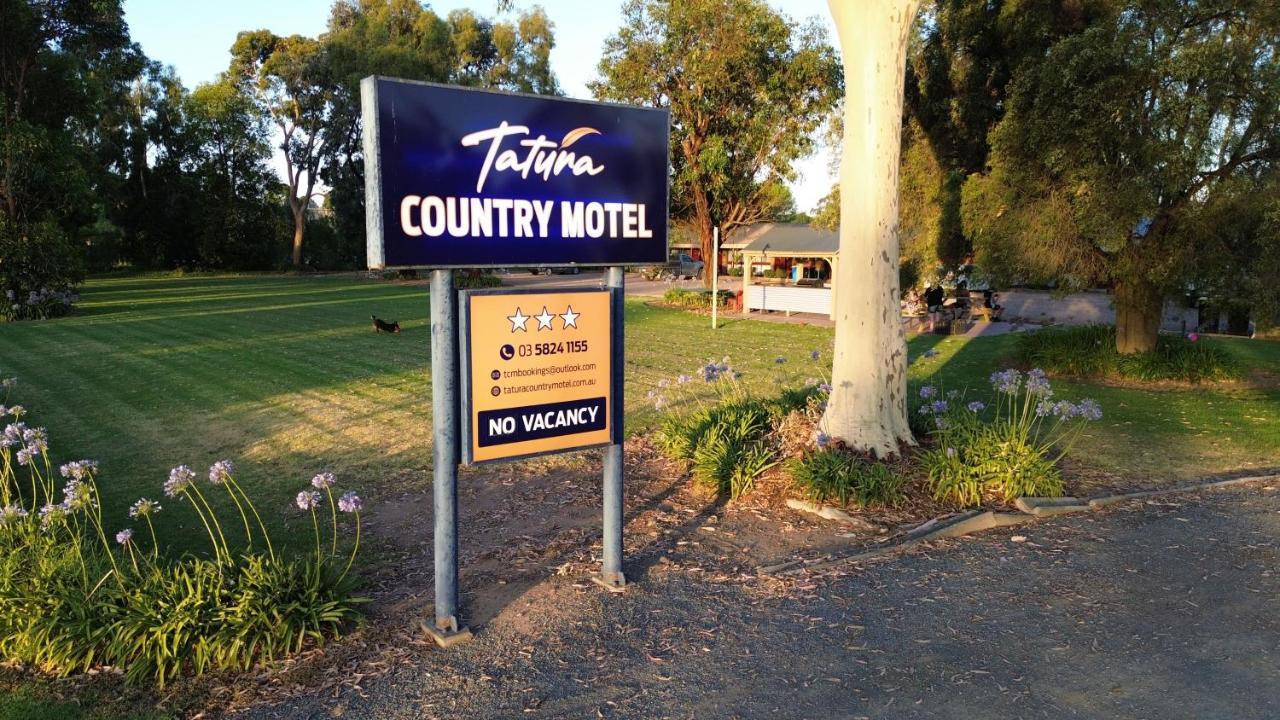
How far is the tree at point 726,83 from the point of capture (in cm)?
2444

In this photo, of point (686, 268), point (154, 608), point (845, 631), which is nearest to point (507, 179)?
point (154, 608)

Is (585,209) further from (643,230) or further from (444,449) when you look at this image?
(444,449)

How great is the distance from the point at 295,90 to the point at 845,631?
53.1m

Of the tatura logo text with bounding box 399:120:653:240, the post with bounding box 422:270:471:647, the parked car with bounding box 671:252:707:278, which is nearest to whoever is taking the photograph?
the tatura logo text with bounding box 399:120:653:240

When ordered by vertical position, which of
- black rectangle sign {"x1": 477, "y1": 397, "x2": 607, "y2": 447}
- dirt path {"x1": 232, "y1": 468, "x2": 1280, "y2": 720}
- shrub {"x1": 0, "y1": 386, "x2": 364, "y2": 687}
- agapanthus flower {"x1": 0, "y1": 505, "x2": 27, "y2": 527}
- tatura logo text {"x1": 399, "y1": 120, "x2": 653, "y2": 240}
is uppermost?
tatura logo text {"x1": 399, "y1": 120, "x2": 653, "y2": 240}

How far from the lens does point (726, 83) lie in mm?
25000

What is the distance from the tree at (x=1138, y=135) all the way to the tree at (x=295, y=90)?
45.8 metres

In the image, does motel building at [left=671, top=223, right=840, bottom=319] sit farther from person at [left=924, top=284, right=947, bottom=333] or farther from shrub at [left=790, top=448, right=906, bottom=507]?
shrub at [left=790, top=448, right=906, bottom=507]

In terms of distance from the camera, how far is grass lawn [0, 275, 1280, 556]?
7.99 metres

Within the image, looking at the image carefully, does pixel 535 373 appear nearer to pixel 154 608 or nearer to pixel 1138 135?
pixel 154 608

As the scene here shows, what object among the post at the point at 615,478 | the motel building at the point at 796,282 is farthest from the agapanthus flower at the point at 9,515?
the motel building at the point at 796,282

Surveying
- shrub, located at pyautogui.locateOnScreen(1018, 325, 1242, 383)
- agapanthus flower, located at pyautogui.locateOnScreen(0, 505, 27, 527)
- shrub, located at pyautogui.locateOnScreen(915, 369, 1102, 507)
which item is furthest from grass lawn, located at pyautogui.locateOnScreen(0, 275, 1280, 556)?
shrub, located at pyautogui.locateOnScreen(915, 369, 1102, 507)

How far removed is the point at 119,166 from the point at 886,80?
177ft

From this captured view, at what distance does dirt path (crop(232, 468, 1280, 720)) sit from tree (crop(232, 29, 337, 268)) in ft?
162
